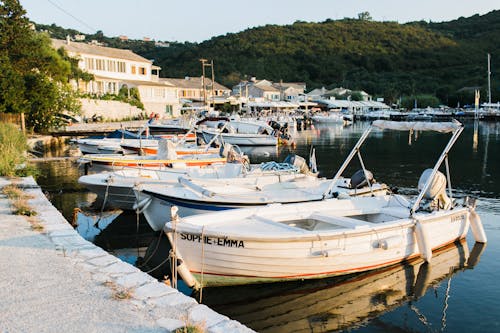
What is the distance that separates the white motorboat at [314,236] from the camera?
31.6 ft


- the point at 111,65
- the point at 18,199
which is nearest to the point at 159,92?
the point at 111,65

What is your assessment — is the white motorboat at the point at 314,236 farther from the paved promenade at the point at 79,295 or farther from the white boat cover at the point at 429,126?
the paved promenade at the point at 79,295

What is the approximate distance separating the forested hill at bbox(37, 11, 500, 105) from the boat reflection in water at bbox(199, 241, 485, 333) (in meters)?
113

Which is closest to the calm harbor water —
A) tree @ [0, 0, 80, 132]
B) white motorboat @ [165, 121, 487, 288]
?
white motorboat @ [165, 121, 487, 288]

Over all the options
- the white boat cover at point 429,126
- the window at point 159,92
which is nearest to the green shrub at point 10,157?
the white boat cover at point 429,126

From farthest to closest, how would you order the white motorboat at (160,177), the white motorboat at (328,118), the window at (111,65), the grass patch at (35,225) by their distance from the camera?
1. the white motorboat at (328,118)
2. the window at (111,65)
3. the white motorboat at (160,177)
4. the grass patch at (35,225)

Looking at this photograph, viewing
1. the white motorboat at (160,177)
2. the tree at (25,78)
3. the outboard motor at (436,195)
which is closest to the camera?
the outboard motor at (436,195)

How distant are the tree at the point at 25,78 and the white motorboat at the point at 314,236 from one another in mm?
29476

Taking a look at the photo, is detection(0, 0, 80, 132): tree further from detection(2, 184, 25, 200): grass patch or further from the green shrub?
detection(2, 184, 25, 200): grass patch

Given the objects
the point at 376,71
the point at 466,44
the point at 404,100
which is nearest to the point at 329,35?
the point at 376,71

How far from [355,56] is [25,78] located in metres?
127

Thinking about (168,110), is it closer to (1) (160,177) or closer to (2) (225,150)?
(2) (225,150)

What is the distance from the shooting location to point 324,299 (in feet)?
32.9

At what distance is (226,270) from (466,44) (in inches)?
6521
